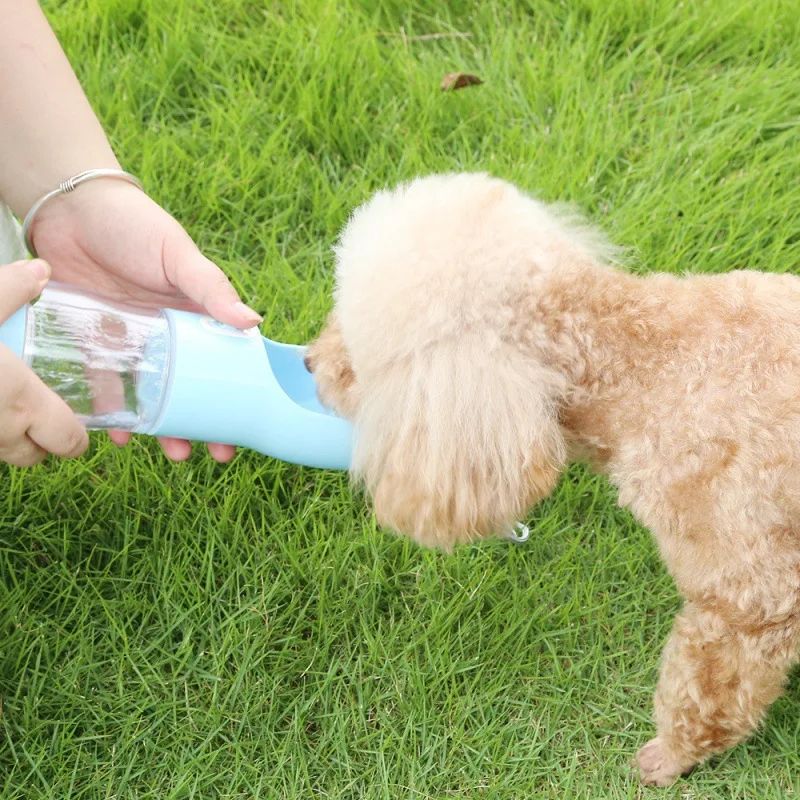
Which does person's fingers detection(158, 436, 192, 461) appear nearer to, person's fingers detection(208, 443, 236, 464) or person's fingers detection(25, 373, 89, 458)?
person's fingers detection(208, 443, 236, 464)

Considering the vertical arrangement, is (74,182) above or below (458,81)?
above

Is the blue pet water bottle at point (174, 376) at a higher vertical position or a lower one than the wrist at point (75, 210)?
lower

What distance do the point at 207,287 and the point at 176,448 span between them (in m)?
0.44

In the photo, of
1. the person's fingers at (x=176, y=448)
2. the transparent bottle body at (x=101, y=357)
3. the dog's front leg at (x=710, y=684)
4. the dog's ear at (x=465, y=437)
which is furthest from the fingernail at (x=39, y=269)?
the dog's front leg at (x=710, y=684)

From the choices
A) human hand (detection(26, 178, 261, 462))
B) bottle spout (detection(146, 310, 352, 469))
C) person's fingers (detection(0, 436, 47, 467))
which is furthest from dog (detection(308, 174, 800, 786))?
person's fingers (detection(0, 436, 47, 467))

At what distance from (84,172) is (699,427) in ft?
4.79

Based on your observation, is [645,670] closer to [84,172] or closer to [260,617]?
[260,617]

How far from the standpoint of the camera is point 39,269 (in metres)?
1.67

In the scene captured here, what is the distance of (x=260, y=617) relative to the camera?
2115mm

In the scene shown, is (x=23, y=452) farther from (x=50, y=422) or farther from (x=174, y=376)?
(x=174, y=376)

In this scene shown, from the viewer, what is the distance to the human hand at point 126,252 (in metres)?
1.89

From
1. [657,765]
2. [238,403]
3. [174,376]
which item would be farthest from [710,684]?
[174,376]

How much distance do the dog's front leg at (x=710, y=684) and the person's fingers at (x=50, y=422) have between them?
125 centimetres

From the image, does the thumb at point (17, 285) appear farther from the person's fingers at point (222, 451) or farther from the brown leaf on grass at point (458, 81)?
the brown leaf on grass at point (458, 81)
